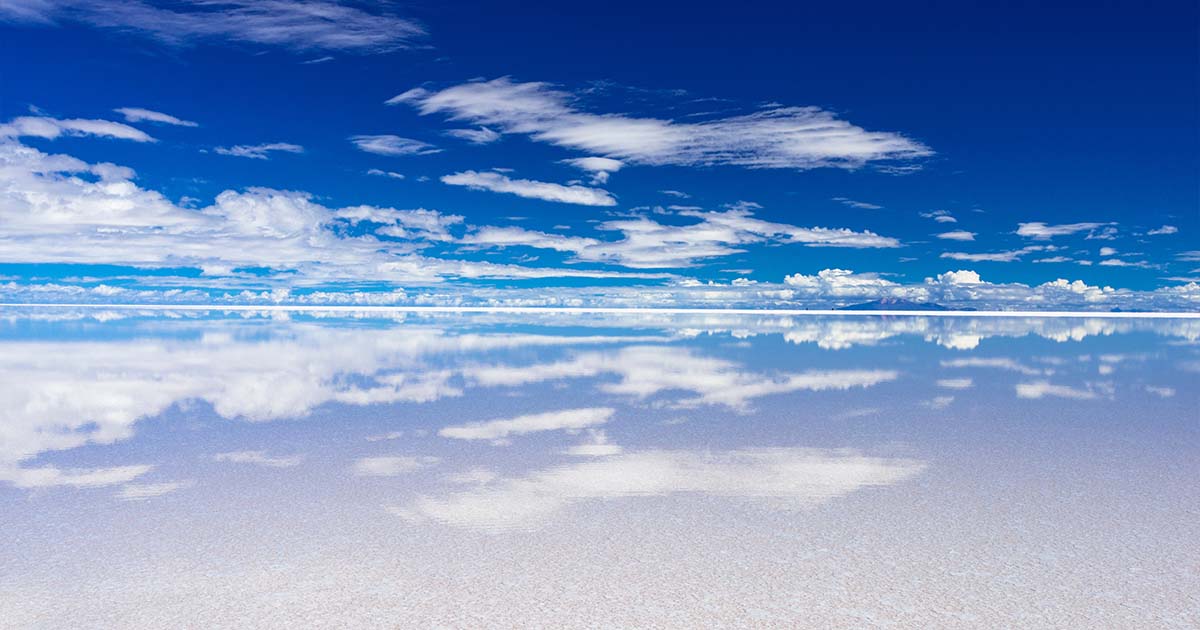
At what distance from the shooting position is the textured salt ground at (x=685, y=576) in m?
5.04

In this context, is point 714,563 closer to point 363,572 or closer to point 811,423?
point 363,572

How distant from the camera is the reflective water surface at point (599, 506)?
526 centimetres

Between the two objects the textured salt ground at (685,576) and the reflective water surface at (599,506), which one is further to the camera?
the reflective water surface at (599,506)

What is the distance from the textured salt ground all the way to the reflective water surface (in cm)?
2

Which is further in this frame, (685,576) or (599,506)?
(599,506)

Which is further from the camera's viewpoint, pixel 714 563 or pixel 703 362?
pixel 703 362

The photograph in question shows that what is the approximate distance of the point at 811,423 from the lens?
39.5ft

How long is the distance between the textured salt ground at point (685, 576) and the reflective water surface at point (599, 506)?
23 millimetres

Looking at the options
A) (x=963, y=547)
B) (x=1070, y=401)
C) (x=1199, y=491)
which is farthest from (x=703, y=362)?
(x=963, y=547)

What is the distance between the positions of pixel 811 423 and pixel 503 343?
68.1ft

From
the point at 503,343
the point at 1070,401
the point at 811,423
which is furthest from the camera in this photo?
the point at 503,343

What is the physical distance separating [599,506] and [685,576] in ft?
6.17

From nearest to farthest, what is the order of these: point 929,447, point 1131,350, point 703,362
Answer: point 929,447 < point 703,362 < point 1131,350

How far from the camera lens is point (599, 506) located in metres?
7.49
